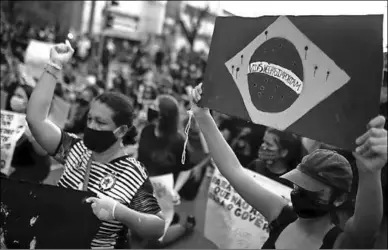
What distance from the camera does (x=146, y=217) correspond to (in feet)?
6.98

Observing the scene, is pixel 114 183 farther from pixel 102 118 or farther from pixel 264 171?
pixel 264 171

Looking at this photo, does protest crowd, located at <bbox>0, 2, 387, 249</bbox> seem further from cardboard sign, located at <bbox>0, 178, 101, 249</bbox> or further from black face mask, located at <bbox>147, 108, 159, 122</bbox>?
black face mask, located at <bbox>147, 108, 159, 122</bbox>

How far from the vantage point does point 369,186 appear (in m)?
1.37

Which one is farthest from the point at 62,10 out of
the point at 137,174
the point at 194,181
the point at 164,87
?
the point at 137,174

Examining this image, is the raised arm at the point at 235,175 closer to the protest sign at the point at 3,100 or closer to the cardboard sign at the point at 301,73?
the cardboard sign at the point at 301,73

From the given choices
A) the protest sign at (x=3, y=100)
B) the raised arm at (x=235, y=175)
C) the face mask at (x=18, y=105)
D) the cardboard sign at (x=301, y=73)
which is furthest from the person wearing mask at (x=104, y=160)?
the protest sign at (x=3, y=100)

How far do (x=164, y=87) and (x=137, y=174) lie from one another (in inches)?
332

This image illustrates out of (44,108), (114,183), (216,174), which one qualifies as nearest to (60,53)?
(44,108)

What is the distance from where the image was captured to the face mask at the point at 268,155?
3.36m

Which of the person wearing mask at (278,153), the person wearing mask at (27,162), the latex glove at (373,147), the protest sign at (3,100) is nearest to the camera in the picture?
the latex glove at (373,147)

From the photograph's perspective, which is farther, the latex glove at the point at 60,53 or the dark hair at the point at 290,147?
the dark hair at the point at 290,147

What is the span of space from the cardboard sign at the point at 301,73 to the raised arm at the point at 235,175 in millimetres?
86

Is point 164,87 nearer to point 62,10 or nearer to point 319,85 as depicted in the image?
point 319,85

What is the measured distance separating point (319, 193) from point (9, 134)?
297 cm
